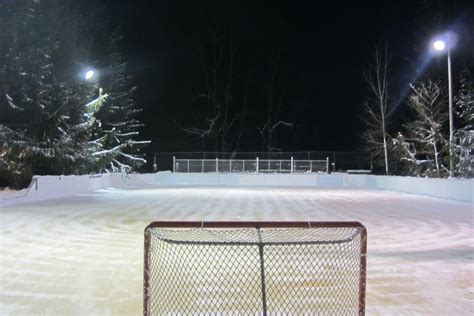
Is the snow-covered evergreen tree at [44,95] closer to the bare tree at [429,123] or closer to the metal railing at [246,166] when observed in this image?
the metal railing at [246,166]

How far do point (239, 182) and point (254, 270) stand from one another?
35.3m

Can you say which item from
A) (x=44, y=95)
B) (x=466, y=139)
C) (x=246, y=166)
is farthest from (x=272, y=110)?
(x=44, y=95)

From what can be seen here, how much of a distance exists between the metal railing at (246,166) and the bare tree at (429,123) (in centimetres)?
1261

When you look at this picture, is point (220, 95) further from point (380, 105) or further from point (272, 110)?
point (380, 105)

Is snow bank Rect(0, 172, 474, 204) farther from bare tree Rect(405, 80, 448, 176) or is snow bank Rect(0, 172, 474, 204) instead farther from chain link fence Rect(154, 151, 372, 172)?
chain link fence Rect(154, 151, 372, 172)

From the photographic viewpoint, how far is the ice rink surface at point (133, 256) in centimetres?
635

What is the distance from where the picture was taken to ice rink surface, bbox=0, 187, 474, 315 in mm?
6353

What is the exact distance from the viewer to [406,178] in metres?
30.2

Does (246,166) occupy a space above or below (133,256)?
above

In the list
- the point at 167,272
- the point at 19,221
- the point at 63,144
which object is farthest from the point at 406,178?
the point at 167,272

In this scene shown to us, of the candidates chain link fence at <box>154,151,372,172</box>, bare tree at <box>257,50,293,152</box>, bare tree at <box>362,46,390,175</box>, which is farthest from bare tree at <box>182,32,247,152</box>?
bare tree at <box>362,46,390,175</box>

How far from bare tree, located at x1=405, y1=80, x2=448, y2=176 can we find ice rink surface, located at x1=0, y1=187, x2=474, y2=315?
49.2 ft

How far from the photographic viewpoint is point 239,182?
142ft

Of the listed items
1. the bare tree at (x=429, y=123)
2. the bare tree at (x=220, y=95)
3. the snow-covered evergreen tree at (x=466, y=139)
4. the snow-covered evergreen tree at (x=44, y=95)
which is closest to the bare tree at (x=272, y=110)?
the bare tree at (x=220, y=95)
